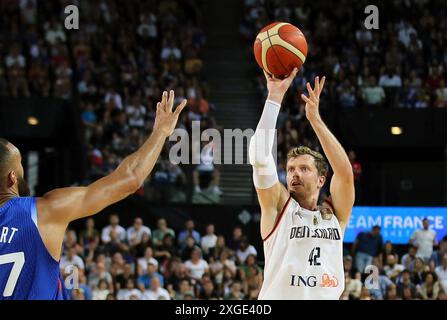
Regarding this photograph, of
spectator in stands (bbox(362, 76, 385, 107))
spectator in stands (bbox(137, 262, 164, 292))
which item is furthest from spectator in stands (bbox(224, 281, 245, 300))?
spectator in stands (bbox(362, 76, 385, 107))

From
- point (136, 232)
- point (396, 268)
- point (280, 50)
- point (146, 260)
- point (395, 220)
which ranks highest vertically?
point (280, 50)

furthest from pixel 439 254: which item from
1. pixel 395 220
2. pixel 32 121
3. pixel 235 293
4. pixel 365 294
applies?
pixel 32 121

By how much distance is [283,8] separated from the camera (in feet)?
74.9

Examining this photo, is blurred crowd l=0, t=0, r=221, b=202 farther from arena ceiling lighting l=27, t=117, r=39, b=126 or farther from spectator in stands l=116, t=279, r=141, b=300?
spectator in stands l=116, t=279, r=141, b=300

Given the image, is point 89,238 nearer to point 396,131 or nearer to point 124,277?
point 124,277

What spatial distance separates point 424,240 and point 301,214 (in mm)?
10336

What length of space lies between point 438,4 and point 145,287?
12038mm

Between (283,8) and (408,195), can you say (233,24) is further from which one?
(408,195)

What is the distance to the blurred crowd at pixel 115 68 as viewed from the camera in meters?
17.4

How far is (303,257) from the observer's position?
6152 mm

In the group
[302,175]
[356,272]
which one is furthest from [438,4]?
[302,175]

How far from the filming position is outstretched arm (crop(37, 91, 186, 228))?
15.6 feet

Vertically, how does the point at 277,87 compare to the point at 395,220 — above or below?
above

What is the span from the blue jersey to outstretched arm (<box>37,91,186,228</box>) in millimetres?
87
